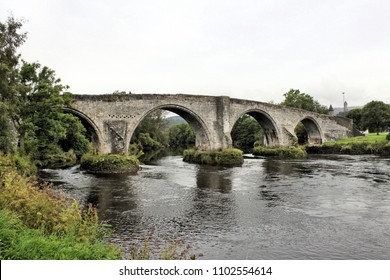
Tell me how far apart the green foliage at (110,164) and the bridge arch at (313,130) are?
1246 inches

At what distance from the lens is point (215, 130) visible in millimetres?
33188

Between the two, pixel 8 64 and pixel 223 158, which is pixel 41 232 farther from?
pixel 223 158

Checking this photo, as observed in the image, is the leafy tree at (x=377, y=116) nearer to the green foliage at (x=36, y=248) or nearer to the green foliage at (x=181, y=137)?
the green foliage at (x=181, y=137)

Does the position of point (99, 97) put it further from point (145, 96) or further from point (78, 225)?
point (78, 225)

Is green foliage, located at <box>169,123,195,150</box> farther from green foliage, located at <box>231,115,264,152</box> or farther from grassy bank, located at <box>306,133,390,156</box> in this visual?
grassy bank, located at <box>306,133,390,156</box>

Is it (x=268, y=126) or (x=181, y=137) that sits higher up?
(x=268, y=126)

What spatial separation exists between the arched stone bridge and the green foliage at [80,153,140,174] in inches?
90.5

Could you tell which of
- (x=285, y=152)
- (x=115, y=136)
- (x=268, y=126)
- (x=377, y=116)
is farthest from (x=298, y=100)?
(x=115, y=136)

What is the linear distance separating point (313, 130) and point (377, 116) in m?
9.37

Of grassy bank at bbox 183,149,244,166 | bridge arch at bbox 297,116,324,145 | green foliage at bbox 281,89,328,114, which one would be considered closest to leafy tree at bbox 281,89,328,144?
green foliage at bbox 281,89,328,114

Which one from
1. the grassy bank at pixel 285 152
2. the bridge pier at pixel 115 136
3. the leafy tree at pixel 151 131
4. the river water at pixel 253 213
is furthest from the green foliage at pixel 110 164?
the leafy tree at pixel 151 131

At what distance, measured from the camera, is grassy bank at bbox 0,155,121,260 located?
526 cm

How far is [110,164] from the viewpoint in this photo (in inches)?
890

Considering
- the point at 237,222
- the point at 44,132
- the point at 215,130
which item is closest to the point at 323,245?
the point at 237,222
